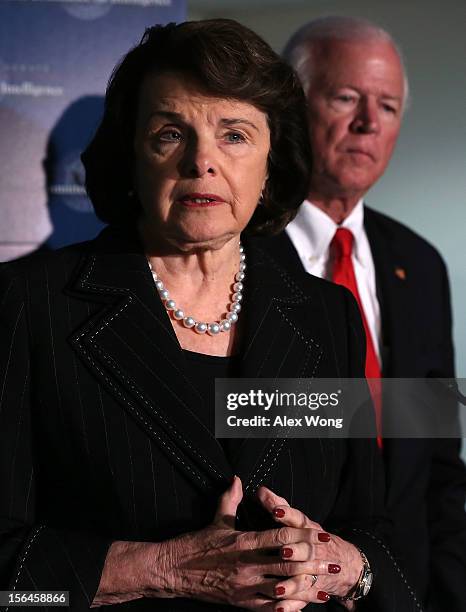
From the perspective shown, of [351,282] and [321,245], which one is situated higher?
[321,245]

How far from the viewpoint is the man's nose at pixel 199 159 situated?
159 cm

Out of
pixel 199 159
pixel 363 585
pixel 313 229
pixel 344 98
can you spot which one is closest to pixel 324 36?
pixel 344 98

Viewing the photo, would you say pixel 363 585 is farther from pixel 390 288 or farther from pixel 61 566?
pixel 390 288

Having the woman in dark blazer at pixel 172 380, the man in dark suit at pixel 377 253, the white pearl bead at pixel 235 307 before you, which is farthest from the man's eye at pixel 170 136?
the man in dark suit at pixel 377 253

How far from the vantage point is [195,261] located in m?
1.76

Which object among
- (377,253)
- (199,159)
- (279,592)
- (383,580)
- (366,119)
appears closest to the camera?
(279,592)

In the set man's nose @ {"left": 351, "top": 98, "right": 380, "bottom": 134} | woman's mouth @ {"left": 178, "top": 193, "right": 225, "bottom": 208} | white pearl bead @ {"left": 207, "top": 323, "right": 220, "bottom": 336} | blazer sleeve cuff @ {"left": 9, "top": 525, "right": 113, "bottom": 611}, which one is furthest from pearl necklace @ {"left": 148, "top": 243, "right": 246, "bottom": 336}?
man's nose @ {"left": 351, "top": 98, "right": 380, "bottom": 134}

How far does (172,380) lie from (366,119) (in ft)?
3.61

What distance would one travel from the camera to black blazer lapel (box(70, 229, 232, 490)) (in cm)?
156

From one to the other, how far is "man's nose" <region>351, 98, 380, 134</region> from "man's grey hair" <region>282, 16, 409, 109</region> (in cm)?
17

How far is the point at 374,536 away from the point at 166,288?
2.28ft

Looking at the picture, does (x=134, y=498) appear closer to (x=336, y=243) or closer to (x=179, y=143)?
(x=179, y=143)

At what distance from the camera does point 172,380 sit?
159 centimetres

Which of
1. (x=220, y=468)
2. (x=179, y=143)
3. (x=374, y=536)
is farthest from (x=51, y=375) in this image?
(x=374, y=536)
